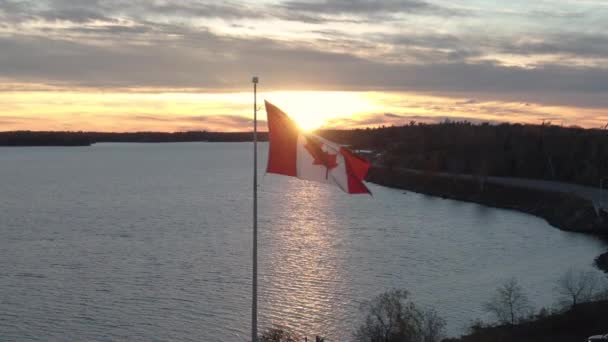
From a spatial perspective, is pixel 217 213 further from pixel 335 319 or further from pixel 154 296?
pixel 335 319

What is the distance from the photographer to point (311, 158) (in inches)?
639

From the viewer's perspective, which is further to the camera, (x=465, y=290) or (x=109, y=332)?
(x=465, y=290)

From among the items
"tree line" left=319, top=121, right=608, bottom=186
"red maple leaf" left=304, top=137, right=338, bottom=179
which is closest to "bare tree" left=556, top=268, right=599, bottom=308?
"red maple leaf" left=304, top=137, right=338, bottom=179

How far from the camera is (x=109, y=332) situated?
32.8m

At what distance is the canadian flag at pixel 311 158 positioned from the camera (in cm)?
1611

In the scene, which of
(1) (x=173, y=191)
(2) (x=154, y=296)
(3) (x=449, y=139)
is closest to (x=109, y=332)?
(2) (x=154, y=296)

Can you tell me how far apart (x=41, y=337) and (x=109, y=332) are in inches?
109

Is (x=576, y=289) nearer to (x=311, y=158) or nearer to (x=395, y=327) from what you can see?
(x=395, y=327)

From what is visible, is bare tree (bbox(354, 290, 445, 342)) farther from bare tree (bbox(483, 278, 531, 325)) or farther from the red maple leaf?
the red maple leaf

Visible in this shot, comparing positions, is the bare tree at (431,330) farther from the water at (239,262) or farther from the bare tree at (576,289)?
the bare tree at (576,289)

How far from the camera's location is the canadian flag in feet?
52.9

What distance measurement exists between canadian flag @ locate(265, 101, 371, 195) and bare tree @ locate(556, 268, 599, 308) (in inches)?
754

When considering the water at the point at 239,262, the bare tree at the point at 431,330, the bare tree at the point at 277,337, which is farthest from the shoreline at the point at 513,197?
the bare tree at the point at 277,337

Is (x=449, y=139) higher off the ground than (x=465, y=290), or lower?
higher
